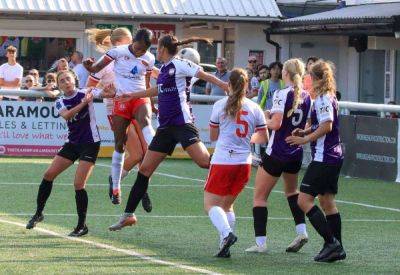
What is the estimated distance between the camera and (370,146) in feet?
70.0

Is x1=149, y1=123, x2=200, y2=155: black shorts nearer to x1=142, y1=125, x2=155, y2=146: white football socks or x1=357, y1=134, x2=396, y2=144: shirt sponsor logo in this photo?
x1=142, y1=125, x2=155, y2=146: white football socks

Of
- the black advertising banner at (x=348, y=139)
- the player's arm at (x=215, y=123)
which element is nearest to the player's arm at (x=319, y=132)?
the player's arm at (x=215, y=123)

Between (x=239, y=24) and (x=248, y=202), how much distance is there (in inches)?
657

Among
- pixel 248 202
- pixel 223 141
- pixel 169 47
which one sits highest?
pixel 169 47

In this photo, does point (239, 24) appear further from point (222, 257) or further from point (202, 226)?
point (222, 257)

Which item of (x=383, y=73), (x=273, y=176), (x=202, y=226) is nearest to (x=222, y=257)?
(x=273, y=176)

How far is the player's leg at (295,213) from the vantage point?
12297 mm

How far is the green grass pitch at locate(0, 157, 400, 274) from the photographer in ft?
36.7

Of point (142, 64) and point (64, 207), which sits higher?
point (142, 64)

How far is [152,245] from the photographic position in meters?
12.4

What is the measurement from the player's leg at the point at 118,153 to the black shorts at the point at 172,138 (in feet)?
6.76

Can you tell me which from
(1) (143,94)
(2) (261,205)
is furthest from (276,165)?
(1) (143,94)

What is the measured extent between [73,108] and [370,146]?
31.1ft

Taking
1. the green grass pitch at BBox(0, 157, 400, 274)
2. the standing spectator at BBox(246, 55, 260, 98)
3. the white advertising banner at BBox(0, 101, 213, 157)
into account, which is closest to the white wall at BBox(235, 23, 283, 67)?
the standing spectator at BBox(246, 55, 260, 98)
